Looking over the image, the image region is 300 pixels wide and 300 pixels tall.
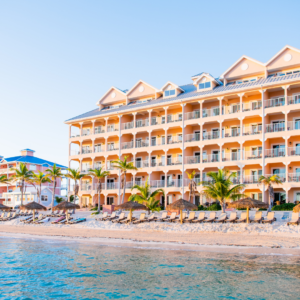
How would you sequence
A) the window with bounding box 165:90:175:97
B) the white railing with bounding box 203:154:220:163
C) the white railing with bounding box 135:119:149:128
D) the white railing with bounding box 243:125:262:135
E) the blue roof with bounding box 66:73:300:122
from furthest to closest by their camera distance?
the white railing with bounding box 135:119:149:128
the window with bounding box 165:90:175:97
the white railing with bounding box 203:154:220:163
the white railing with bounding box 243:125:262:135
the blue roof with bounding box 66:73:300:122

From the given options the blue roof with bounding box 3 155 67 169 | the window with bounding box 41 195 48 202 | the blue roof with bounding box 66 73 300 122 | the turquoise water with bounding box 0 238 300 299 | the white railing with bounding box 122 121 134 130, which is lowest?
the turquoise water with bounding box 0 238 300 299

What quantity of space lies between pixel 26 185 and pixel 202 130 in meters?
40.7

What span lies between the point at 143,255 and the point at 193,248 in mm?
3347

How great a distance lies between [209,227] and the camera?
80.5ft

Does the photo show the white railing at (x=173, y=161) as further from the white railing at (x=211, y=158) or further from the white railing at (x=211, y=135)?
the white railing at (x=211, y=135)

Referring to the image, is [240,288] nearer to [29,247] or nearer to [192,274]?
[192,274]

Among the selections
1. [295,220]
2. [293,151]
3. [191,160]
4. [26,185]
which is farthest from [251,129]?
[26,185]

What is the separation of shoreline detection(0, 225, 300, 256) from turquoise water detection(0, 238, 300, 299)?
1.65m

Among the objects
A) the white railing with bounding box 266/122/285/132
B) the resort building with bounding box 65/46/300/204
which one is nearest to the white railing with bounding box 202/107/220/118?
the resort building with bounding box 65/46/300/204

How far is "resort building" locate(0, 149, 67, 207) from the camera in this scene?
6075 cm

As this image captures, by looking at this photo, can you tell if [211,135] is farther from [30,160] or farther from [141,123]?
[30,160]

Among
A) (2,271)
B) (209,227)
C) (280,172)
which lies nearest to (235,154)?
(280,172)

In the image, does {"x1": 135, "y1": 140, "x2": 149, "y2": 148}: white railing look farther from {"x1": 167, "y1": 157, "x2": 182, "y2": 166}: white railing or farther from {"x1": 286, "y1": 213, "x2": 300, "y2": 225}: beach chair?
{"x1": 286, "y1": 213, "x2": 300, "y2": 225}: beach chair

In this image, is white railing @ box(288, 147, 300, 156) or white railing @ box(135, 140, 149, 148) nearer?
white railing @ box(288, 147, 300, 156)
